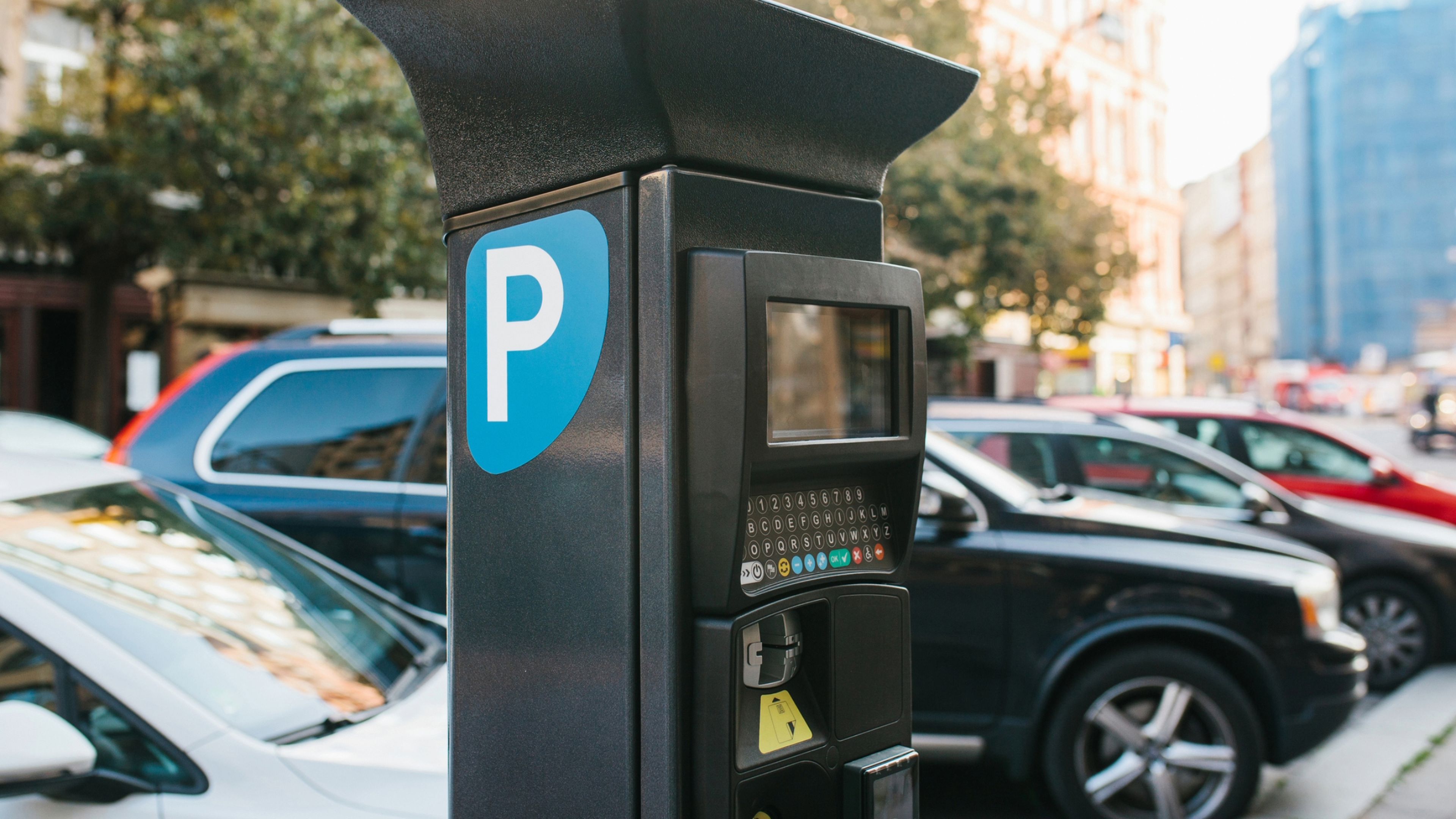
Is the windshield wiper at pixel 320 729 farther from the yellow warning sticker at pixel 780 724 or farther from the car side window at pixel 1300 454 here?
the car side window at pixel 1300 454

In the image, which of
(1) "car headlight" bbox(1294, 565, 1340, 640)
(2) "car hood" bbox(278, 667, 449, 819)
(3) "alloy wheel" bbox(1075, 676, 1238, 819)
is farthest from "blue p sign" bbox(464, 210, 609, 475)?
(1) "car headlight" bbox(1294, 565, 1340, 640)

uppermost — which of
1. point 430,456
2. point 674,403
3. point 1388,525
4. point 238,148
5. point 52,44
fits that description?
point 52,44

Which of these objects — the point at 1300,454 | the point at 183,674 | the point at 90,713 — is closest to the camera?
the point at 90,713

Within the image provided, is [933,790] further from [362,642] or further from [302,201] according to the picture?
[302,201]

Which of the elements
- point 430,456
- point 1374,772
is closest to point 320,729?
point 430,456

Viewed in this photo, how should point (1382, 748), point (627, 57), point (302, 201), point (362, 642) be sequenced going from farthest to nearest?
point (302, 201)
point (1382, 748)
point (362, 642)
point (627, 57)

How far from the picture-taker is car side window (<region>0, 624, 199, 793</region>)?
2.18 m

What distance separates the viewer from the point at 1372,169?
74938 millimetres

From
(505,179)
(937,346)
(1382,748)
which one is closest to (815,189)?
(505,179)

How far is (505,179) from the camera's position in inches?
67.7

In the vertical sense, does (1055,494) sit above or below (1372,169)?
below

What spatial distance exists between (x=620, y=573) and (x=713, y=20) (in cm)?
77

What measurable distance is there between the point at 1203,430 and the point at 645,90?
7576mm

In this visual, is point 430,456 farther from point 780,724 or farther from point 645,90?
point 645,90
